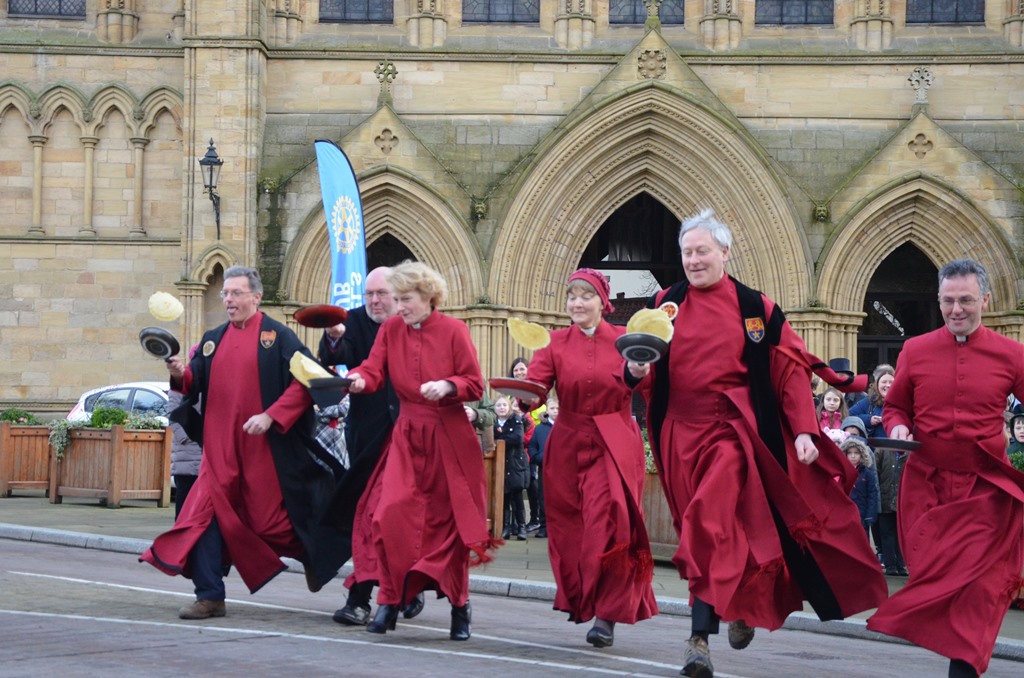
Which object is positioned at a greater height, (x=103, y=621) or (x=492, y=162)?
(x=492, y=162)

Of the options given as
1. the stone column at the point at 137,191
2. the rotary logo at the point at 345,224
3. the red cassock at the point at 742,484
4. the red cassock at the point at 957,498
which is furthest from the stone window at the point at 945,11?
the red cassock at the point at 742,484

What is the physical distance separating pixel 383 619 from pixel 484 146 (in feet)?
52.8

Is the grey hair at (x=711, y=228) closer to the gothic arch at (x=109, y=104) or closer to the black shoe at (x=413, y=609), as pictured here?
the black shoe at (x=413, y=609)

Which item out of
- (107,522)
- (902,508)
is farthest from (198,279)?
(902,508)

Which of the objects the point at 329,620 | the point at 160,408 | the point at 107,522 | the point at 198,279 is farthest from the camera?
the point at 198,279

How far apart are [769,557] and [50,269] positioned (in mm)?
18615

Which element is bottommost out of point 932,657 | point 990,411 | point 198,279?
point 932,657

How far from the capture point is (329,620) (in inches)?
344

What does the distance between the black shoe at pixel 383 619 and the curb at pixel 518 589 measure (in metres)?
2.80

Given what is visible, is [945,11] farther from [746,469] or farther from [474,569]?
[746,469]

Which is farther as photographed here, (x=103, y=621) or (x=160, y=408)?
(x=160, y=408)

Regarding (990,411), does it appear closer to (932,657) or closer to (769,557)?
(769,557)

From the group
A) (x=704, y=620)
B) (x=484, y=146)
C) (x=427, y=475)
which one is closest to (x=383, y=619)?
(x=427, y=475)

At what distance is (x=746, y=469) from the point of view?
736 centimetres
